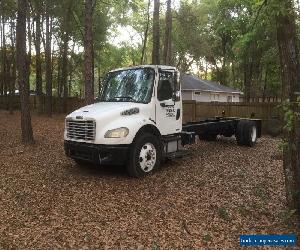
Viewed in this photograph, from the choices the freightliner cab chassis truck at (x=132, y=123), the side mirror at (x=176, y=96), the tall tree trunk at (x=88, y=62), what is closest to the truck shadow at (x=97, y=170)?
the freightliner cab chassis truck at (x=132, y=123)

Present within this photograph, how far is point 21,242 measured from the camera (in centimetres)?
582

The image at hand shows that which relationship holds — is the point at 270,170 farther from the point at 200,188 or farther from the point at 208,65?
the point at 208,65

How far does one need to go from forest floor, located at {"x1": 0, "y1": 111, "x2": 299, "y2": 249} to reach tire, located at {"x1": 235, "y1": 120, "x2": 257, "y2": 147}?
3.30 m

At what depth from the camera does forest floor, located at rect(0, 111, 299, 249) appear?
6051 mm

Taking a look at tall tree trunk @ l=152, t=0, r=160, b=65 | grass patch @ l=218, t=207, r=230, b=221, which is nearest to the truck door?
grass patch @ l=218, t=207, r=230, b=221

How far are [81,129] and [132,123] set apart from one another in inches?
51.3

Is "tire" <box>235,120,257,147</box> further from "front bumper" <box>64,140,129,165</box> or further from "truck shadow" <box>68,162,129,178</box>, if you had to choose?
"front bumper" <box>64,140,129,165</box>

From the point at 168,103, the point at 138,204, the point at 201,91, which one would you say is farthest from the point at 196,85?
the point at 138,204

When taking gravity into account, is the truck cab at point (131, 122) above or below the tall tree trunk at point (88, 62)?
below

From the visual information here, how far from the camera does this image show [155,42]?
19094 mm

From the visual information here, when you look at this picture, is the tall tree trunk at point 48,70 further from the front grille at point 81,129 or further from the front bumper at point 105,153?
the front bumper at point 105,153

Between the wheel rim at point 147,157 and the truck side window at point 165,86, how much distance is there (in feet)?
4.69

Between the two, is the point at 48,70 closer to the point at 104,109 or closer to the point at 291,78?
the point at 104,109

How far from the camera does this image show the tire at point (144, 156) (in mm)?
9297
